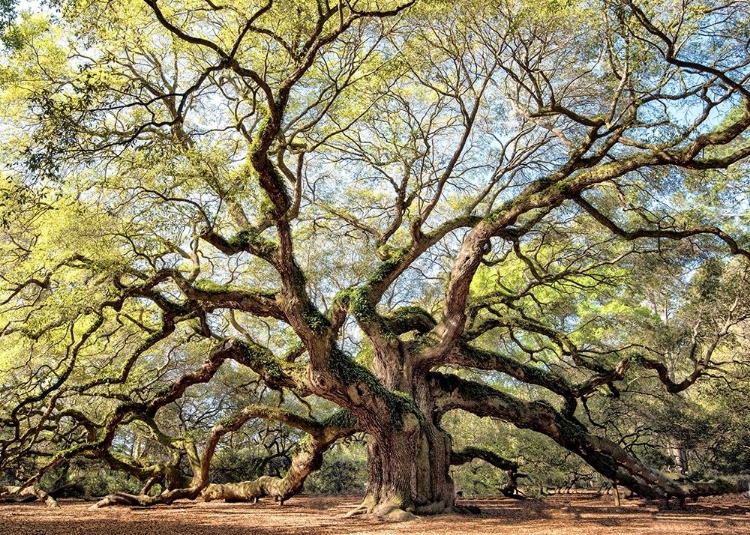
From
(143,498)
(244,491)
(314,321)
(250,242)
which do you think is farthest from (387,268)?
(143,498)

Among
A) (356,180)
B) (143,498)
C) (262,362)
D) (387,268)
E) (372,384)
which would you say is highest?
(356,180)

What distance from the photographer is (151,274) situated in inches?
361

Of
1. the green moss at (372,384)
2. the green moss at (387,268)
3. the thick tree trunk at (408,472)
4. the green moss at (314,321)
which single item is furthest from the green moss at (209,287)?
the thick tree trunk at (408,472)

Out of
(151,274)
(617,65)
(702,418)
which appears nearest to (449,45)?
(617,65)

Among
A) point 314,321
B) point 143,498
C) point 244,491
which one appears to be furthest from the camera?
point 244,491

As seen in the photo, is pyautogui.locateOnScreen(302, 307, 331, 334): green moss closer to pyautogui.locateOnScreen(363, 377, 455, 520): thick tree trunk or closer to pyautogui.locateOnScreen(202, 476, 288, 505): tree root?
pyautogui.locateOnScreen(363, 377, 455, 520): thick tree trunk

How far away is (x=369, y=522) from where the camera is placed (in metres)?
7.42

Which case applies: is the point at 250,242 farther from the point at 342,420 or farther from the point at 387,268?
the point at 342,420

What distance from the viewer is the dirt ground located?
6203mm

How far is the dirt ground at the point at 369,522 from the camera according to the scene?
20.4 ft

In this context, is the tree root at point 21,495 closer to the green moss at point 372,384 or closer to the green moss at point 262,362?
the green moss at point 262,362

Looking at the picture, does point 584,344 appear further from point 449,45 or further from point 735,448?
point 449,45

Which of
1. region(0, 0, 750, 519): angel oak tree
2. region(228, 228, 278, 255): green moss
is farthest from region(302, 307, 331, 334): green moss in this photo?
region(228, 228, 278, 255): green moss

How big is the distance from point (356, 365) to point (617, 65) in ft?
18.4
